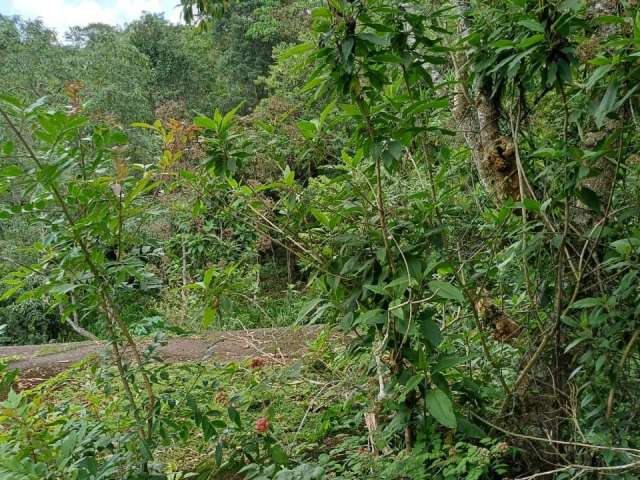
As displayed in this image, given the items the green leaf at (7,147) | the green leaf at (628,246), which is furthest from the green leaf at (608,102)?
the green leaf at (7,147)

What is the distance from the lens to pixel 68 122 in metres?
1.31

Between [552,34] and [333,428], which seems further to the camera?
[333,428]

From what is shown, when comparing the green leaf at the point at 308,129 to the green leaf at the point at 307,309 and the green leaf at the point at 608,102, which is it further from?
the green leaf at the point at 608,102

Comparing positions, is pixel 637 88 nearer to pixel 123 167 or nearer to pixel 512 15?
pixel 512 15

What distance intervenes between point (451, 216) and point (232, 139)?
3.14ft

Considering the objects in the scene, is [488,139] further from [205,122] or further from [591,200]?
[205,122]

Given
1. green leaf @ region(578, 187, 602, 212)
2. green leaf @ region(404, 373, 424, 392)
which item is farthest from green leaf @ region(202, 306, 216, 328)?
green leaf @ region(578, 187, 602, 212)

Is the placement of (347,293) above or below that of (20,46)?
below

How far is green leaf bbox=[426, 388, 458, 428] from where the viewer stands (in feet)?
4.67

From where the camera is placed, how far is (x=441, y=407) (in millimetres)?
1454

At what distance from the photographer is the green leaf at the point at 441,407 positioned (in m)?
1.42

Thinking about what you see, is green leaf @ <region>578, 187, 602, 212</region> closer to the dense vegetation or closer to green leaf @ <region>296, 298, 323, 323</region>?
the dense vegetation

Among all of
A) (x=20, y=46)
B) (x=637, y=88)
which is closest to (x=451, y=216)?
(x=637, y=88)

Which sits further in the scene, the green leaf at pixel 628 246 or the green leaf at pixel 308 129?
the green leaf at pixel 308 129
